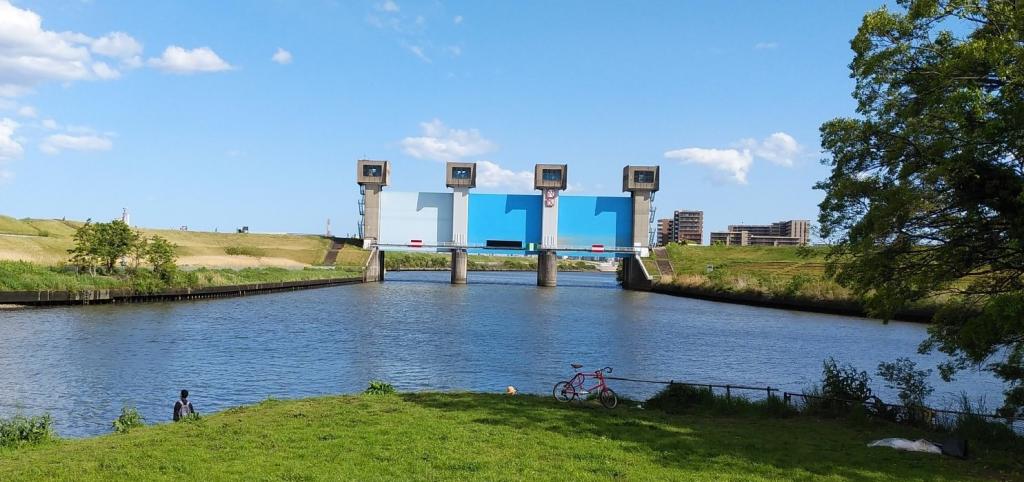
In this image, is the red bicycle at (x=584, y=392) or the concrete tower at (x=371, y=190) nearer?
the red bicycle at (x=584, y=392)

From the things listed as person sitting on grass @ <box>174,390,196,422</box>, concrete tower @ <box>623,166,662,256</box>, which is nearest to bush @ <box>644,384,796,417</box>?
person sitting on grass @ <box>174,390,196,422</box>

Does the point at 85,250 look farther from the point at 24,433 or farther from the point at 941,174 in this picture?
the point at 941,174

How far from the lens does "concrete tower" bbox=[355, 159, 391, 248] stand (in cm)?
10531

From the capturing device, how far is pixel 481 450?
1235 cm

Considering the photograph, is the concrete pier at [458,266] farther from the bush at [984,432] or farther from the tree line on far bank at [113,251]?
the bush at [984,432]

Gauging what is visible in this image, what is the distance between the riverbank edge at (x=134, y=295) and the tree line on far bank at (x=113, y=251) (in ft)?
7.73

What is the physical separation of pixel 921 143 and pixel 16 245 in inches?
3138

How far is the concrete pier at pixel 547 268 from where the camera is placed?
342 feet

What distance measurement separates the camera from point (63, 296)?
2029 inches

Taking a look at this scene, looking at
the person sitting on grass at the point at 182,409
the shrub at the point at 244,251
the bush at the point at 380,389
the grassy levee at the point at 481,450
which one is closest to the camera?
the grassy levee at the point at 481,450

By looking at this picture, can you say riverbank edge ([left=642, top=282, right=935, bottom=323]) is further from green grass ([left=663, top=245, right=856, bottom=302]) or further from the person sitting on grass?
the person sitting on grass

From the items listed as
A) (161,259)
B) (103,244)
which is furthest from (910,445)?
(103,244)

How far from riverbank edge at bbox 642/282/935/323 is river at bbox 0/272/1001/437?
2.44m

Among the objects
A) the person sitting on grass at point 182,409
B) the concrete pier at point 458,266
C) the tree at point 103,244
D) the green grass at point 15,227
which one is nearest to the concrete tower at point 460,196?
the concrete pier at point 458,266
